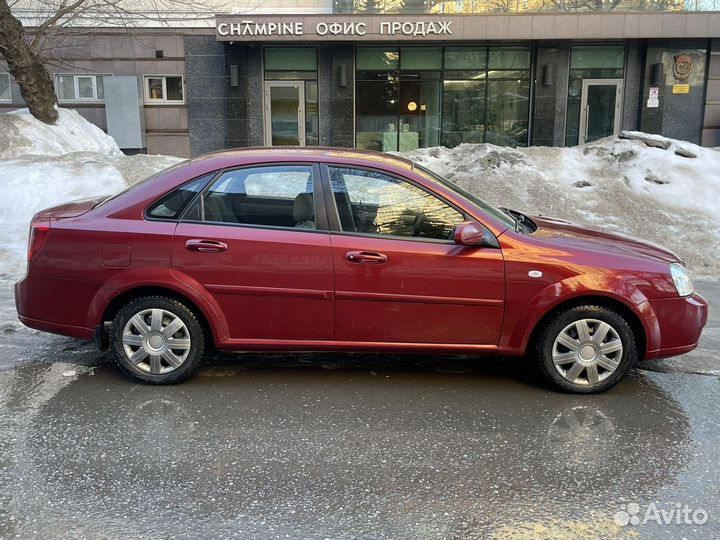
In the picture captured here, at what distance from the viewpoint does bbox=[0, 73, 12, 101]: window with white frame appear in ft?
59.2


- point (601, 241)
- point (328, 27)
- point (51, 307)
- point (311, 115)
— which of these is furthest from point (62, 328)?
point (311, 115)

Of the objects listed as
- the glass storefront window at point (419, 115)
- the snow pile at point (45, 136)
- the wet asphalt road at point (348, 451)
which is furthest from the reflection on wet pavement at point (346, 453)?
the glass storefront window at point (419, 115)

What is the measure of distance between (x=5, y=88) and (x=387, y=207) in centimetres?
1748

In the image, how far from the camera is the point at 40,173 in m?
9.82

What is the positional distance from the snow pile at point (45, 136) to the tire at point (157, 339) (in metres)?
7.83

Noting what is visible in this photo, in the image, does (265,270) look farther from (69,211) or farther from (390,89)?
(390,89)

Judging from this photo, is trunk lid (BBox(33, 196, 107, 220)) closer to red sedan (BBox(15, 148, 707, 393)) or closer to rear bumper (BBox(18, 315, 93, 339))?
red sedan (BBox(15, 148, 707, 393))

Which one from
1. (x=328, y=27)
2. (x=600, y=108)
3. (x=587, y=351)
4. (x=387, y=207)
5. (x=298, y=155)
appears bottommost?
(x=587, y=351)

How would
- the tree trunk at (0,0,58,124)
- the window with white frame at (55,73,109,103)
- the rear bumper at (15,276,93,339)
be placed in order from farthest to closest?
the window with white frame at (55,73,109,103) → the tree trunk at (0,0,58,124) → the rear bumper at (15,276,93,339)

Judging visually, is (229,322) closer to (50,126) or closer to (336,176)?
(336,176)

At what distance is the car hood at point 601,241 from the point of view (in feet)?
15.0

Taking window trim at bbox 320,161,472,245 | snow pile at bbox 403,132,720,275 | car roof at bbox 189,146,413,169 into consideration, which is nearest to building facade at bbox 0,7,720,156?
snow pile at bbox 403,132,720,275

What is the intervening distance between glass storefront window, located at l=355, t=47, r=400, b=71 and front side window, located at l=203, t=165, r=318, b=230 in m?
14.4
